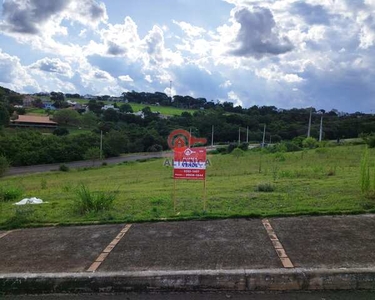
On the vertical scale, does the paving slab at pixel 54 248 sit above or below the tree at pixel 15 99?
below

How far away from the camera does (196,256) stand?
478cm

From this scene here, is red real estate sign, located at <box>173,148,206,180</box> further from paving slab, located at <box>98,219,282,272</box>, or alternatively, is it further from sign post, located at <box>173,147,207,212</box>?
paving slab, located at <box>98,219,282,272</box>

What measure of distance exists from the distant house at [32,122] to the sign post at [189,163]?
80.4m

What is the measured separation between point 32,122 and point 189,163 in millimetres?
83156

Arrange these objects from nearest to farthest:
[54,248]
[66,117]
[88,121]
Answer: [54,248], [66,117], [88,121]

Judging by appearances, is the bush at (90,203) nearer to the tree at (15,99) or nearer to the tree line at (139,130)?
the tree line at (139,130)

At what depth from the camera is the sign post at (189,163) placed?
716cm

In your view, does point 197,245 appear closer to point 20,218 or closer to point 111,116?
point 20,218

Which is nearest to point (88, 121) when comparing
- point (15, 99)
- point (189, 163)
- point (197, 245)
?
point (15, 99)

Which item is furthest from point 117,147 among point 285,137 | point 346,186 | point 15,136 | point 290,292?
point 290,292

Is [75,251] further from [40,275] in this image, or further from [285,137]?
[285,137]

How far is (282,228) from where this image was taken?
5711 mm

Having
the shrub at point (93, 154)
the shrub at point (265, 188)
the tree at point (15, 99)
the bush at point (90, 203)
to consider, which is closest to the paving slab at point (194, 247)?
the bush at point (90, 203)

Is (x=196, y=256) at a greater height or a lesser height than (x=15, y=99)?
lesser
